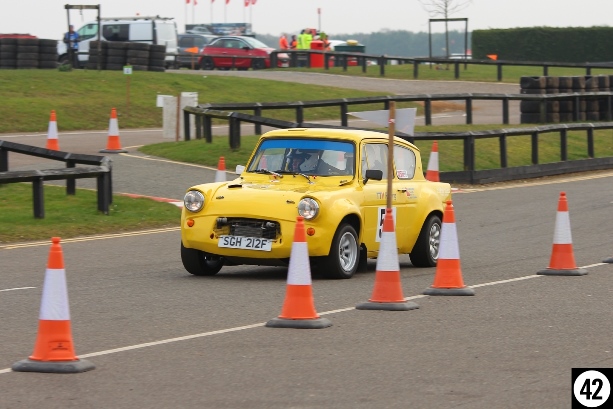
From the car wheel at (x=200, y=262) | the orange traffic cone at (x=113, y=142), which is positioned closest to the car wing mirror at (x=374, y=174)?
the car wheel at (x=200, y=262)

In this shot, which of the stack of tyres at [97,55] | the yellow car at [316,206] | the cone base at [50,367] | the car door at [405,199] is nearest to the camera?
the cone base at [50,367]

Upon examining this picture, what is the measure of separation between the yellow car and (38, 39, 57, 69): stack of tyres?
31258mm

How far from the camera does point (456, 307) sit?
11.2 metres

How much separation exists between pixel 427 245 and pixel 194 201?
9.47 feet

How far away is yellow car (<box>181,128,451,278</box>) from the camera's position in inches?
502

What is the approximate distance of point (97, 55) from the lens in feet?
151

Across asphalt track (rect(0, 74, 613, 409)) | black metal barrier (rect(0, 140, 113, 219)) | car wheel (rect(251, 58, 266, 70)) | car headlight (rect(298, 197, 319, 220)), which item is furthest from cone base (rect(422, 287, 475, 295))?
car wheel (rect(251, 58, 266, 70))

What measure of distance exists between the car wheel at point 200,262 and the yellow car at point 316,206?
0.01 meters

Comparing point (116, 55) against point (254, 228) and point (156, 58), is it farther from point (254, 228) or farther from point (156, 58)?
point (254, 228)

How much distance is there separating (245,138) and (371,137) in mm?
13757

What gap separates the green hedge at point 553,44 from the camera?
67750 millimetres

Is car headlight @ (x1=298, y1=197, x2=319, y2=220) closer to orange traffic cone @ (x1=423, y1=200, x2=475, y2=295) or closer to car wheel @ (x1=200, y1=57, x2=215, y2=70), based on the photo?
orange traffic cone @ (x1=423, y1=200, x2=475, y2=295)

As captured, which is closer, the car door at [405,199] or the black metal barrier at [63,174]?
the car door at [405,199]

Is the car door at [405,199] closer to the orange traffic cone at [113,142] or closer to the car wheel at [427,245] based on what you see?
the car wheel at [427,245]
